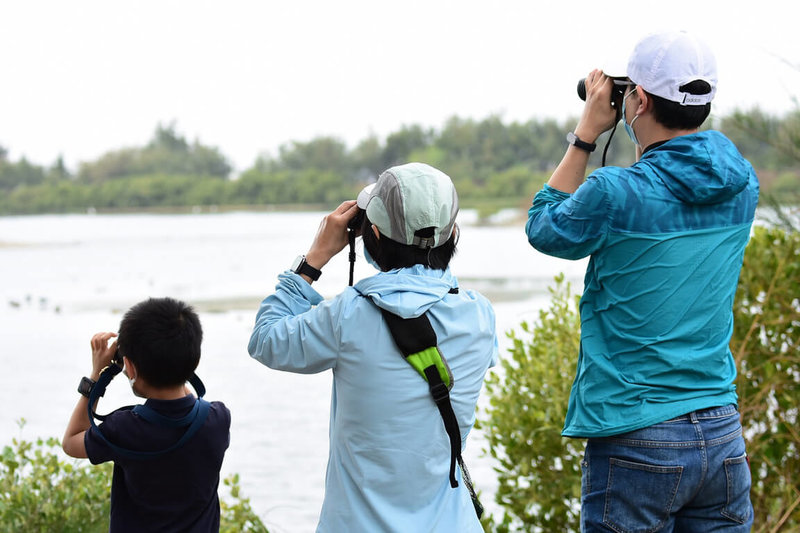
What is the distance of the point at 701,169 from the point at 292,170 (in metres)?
29.0

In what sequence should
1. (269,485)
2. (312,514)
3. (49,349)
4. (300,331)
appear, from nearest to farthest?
1. (300,331)
2. (312,514)
3. (269,485)
4. (49,349)

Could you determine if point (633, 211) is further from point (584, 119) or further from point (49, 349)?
point (49, 349)

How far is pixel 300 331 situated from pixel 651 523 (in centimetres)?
77

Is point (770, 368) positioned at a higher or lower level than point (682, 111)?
lower

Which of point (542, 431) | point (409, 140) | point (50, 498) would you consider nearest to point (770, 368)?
point (542, 431)

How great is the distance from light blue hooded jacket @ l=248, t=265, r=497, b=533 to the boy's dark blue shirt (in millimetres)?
270

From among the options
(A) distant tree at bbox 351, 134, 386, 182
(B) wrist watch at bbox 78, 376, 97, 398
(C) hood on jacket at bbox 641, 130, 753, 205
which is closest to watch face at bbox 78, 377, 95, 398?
(B) wrist watch at bbox 78, 376, 97, 398

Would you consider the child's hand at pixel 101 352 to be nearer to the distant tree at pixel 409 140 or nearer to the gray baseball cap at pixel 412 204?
the gray baseball cap at pixel 412 204

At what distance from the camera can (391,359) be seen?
5.49 feet

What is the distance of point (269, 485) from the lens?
5.12m

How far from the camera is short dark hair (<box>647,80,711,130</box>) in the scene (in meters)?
1.76

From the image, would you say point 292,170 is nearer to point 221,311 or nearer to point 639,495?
point 221,311

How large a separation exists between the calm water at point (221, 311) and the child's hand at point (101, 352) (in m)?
1.70

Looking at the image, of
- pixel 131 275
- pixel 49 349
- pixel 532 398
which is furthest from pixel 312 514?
pixel 131 275
